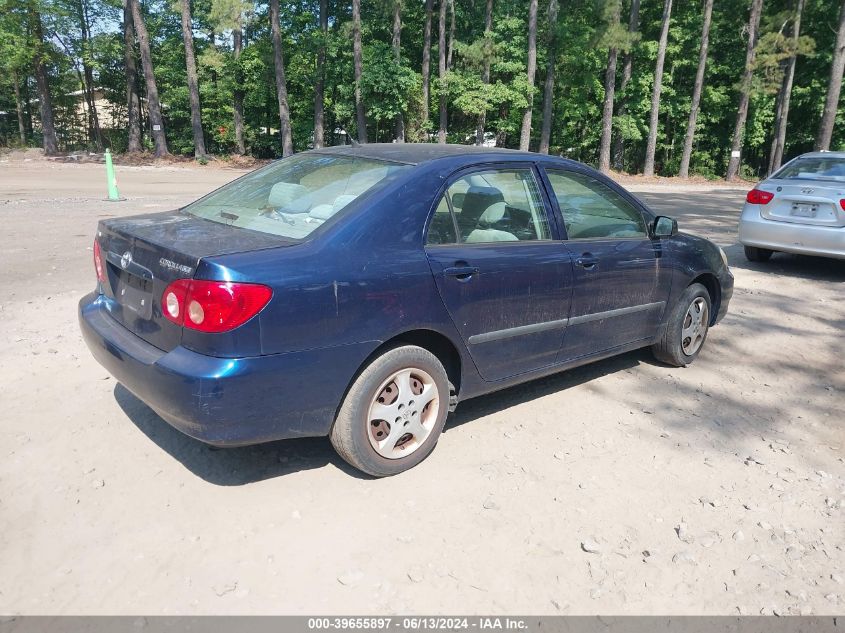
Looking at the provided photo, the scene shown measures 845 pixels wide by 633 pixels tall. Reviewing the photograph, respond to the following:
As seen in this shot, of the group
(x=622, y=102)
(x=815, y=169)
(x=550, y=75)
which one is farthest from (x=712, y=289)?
(x=622, y=102)

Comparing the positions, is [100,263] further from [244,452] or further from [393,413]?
[393,413]

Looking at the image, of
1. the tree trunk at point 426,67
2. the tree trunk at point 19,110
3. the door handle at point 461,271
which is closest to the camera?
the door handle at point 461,271

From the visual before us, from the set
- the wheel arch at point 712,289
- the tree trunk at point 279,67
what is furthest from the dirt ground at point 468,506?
the tree trunk at point 279,67

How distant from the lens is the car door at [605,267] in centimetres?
424

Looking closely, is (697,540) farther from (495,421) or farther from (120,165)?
(120,165)

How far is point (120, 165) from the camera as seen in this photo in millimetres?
31328

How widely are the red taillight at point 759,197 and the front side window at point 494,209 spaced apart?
19.3ft

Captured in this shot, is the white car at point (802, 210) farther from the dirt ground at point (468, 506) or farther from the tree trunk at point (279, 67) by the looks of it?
the tree trunk at point (279, 67)

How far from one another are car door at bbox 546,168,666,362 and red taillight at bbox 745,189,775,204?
4947mm

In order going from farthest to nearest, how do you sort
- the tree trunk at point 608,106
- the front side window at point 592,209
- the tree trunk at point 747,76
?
1. the tree trunk at point 747,76
2. the tree trunk at point 608,106
3. the front side window at point 592,209

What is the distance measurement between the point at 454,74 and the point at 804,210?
28907mm

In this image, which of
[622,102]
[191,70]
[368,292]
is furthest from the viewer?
[622,102]

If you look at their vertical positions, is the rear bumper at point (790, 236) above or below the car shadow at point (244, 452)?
above

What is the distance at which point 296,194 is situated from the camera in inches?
146
